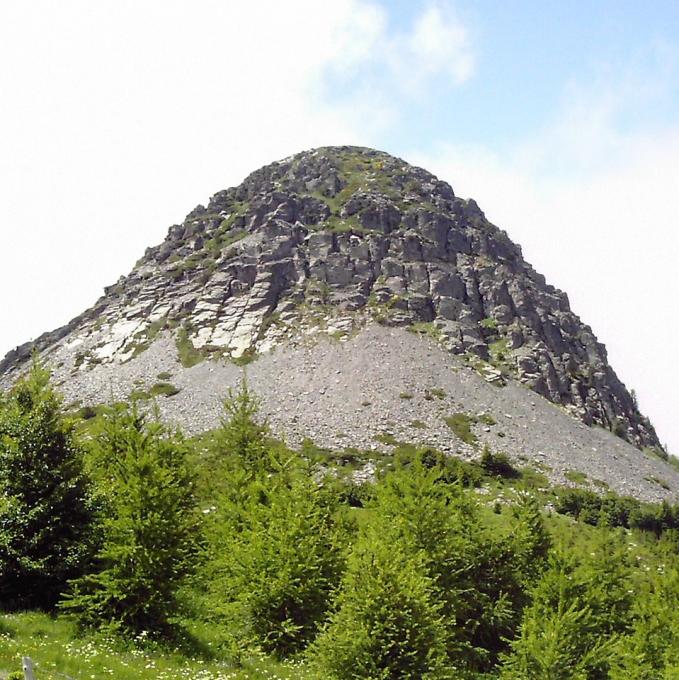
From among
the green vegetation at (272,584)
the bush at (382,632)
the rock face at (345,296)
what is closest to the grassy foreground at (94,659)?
the green vegetation at (272,584)

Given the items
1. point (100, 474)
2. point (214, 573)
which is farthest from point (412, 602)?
point (100, 474)

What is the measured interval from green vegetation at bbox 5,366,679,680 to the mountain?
194 feet

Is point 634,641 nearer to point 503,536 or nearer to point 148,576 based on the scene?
point 503,536

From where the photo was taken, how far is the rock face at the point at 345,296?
130625 millimetres

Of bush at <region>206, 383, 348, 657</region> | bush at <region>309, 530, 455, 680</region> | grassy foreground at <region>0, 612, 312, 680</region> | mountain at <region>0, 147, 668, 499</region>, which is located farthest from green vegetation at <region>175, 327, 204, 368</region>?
bush at <region>309, 530, 455, 680</region>

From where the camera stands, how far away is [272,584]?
78.4 ft

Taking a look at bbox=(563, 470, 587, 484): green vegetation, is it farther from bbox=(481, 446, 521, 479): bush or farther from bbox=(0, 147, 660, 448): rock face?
bbox=(0, 147, 660, 448): rock face

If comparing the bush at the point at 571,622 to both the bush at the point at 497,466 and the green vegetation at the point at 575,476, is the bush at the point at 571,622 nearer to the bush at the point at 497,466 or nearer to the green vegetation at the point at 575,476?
the bush at the point at 497,466

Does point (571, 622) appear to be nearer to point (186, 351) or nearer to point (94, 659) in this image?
point (94, 659)

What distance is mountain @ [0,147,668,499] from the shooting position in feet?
329

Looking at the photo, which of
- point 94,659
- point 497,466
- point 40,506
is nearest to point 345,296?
point 497,466

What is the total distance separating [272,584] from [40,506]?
10211mm

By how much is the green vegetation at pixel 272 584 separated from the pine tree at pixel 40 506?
0.06 m

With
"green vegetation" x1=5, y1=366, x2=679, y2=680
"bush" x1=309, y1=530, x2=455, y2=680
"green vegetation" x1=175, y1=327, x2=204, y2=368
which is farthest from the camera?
"green vegetation" x1=175, y1=327, x2=204, y2=368
